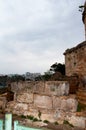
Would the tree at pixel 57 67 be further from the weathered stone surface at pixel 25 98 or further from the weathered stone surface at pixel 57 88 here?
the weathered stone surface at pixel 57 88

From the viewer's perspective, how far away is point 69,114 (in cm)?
640

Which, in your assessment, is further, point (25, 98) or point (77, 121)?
point (25, 98)

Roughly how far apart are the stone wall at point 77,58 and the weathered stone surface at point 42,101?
3662 mm

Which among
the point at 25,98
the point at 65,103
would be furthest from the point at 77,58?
the point at 65,103

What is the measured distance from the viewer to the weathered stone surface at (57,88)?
22.1ft

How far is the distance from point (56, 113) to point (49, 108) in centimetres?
32

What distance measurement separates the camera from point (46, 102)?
7004 millimetres

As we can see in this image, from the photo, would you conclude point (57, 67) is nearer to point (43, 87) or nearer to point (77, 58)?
point (77, 58)

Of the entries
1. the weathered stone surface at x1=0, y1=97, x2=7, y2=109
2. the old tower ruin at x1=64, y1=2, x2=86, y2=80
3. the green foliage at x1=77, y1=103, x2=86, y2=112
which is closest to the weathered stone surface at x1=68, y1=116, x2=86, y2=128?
the green foliage at x1=77, y1=103, x2=86, y2=112

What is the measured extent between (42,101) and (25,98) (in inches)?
25.6

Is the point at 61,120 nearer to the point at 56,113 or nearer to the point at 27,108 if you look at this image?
the point at 56,113

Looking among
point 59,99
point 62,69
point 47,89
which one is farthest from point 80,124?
point 62,69

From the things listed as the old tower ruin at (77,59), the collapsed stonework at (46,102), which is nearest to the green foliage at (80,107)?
the collapsed stonework at (46,102)

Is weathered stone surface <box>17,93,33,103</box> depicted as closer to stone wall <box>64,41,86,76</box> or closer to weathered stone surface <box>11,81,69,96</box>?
weathered stone surface <box>11,81,69,96</box>
